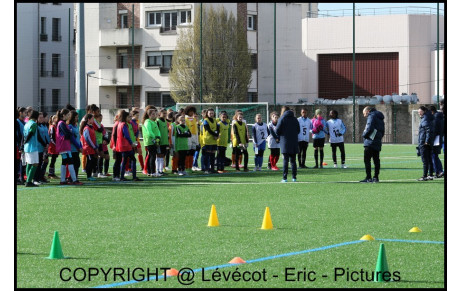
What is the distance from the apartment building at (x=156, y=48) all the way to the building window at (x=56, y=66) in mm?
10420

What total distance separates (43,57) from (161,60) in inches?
689

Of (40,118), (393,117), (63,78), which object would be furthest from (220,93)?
(40,118)

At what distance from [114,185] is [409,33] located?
45.3 metres

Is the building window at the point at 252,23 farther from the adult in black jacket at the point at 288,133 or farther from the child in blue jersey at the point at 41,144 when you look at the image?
the child in blue jersey at the point at 41,144

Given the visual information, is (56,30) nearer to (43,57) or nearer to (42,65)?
(43,57)

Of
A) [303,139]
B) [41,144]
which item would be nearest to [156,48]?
[303,139]

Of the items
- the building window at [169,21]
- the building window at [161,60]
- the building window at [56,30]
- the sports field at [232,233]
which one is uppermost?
the building window at [56,30]

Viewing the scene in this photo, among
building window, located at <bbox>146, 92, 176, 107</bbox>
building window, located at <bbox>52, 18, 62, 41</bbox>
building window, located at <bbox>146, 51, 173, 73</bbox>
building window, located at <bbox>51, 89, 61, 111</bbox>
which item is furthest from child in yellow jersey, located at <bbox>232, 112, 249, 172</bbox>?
building window, located at <bbox>52, 18, 62, 41</bbox>

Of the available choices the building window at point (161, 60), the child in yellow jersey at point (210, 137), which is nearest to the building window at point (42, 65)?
the building window at point (161, 60)

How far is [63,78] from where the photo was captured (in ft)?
257

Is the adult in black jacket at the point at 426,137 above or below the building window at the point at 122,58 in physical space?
below

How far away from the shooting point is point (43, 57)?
3046 inches

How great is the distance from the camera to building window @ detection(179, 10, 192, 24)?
211ft

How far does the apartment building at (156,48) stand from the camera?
213 ft
